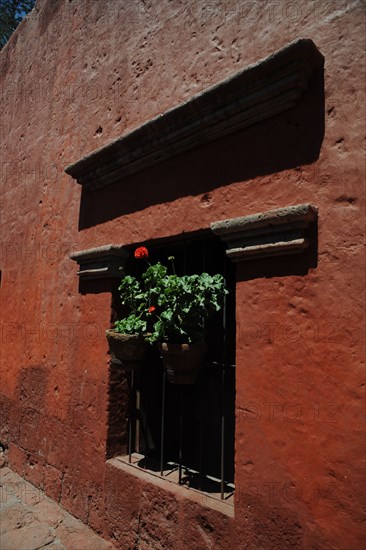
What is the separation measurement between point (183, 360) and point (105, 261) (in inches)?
45.3

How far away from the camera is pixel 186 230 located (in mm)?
2619

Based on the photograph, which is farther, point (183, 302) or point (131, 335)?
point (131, 335)

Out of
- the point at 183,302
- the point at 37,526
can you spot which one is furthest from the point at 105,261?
the point at 37,526

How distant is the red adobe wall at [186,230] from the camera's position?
6.15ft

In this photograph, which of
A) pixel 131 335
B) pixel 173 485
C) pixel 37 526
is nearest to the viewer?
pixel 173 485

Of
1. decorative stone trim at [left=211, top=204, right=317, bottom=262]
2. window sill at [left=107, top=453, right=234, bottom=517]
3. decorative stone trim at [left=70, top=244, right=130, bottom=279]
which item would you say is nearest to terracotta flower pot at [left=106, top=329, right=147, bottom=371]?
decorative stone trim at [left=70, top=244, right=130, bottom=279]

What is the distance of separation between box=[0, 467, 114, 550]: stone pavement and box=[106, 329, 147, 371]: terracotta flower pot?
1234mm

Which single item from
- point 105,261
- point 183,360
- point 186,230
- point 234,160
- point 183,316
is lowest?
point 183,360

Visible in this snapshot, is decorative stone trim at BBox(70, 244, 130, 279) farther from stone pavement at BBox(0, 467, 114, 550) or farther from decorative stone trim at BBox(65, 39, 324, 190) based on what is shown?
stone pavement at BBox(0, 467, 114, 550)

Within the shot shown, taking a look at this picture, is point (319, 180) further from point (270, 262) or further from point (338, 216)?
point (270, 262)

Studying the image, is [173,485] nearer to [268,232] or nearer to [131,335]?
[131,335]

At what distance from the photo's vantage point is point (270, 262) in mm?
2143

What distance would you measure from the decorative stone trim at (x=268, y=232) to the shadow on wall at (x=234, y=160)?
11.2 inches

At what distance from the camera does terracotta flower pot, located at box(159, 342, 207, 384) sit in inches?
94.5
